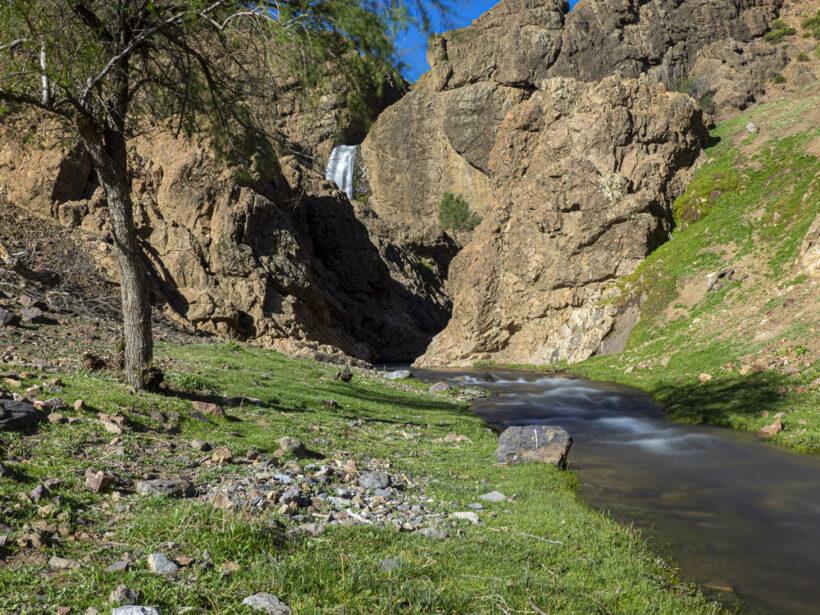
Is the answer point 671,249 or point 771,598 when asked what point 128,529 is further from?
point 671,249

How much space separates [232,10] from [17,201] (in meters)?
29.3

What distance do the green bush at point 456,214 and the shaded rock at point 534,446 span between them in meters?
75.3

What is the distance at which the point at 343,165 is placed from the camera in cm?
9438

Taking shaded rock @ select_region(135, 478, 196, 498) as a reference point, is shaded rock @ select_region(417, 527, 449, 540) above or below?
below

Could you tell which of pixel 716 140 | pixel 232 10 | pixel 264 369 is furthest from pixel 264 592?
pixel 716 140

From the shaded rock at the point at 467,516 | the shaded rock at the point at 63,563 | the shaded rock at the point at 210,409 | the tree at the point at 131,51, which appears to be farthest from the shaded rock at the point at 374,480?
the tree at the point at 131,51

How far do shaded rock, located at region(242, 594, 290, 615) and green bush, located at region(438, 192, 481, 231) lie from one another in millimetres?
84501

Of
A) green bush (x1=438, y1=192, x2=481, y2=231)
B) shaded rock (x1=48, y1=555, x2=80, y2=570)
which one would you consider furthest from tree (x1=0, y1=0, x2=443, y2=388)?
green bush (x1=438, y1=192, x2=481, y2=231)

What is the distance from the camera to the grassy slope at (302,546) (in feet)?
13.9

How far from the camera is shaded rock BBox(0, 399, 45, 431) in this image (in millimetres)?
7324

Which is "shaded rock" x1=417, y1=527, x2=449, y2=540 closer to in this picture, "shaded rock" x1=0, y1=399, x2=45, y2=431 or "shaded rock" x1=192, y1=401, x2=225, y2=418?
"shaded rock" x1=0, y1=399, x2=45, y2=431

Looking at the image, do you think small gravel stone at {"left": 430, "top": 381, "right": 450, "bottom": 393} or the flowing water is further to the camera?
small gravel stone at {"left": 430, "top": 381, "right": 450, "bottom": 393}

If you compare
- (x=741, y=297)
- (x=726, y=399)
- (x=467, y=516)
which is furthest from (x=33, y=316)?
(x=741, y=297)

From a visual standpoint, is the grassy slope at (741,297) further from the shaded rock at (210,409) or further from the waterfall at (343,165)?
the waterfall at (343,165)
